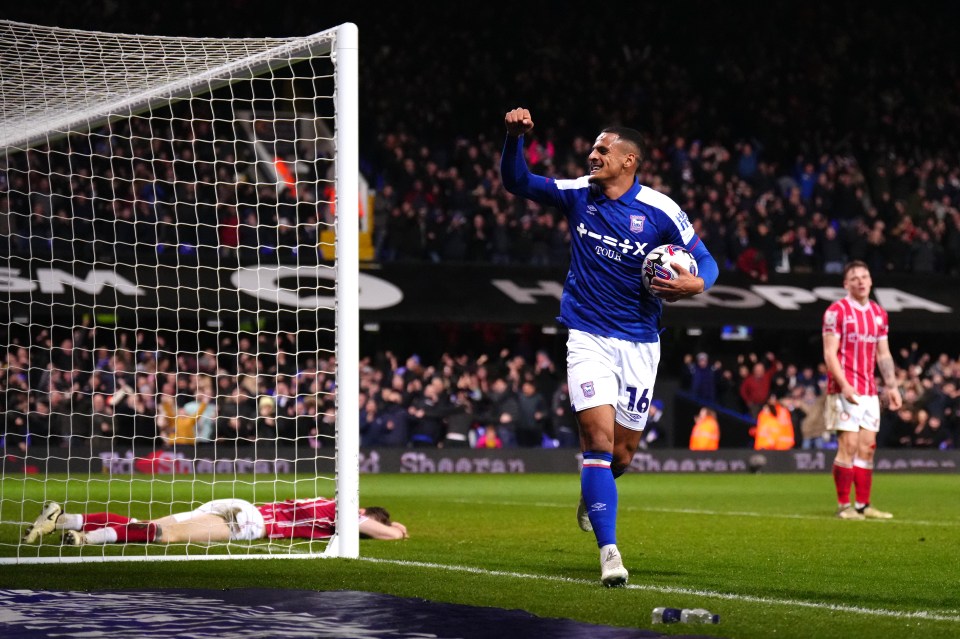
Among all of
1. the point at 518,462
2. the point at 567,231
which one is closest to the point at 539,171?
the point at 567,231

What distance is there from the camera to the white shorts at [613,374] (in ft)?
22.5

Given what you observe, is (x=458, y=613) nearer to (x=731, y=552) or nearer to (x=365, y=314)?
(x=731, y=552)

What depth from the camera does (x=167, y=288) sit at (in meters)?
18.7

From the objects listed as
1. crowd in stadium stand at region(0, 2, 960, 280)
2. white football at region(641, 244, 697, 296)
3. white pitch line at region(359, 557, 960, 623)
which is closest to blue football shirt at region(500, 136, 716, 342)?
white football at region(641, 244, 697, 296)

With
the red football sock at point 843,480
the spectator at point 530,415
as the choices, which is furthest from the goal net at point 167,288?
the red football sock at point 843,480

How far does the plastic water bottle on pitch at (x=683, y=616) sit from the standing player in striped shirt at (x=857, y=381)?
677cm

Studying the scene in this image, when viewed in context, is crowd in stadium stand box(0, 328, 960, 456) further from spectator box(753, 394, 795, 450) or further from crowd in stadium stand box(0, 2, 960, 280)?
crowd in stadium stand box(0, 2, 960, 280)

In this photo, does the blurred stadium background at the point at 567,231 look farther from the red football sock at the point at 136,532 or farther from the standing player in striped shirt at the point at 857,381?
the standing player in striped shirt at the point at 857,381

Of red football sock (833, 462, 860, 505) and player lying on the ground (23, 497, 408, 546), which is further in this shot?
red football sock (833, 462, 860, 505)

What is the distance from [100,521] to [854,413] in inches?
246

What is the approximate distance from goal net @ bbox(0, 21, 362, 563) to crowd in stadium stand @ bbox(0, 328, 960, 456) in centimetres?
9

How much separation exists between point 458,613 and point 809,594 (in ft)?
5.97

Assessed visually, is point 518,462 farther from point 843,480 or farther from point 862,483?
point 862,483

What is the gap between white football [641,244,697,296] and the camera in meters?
6.74
